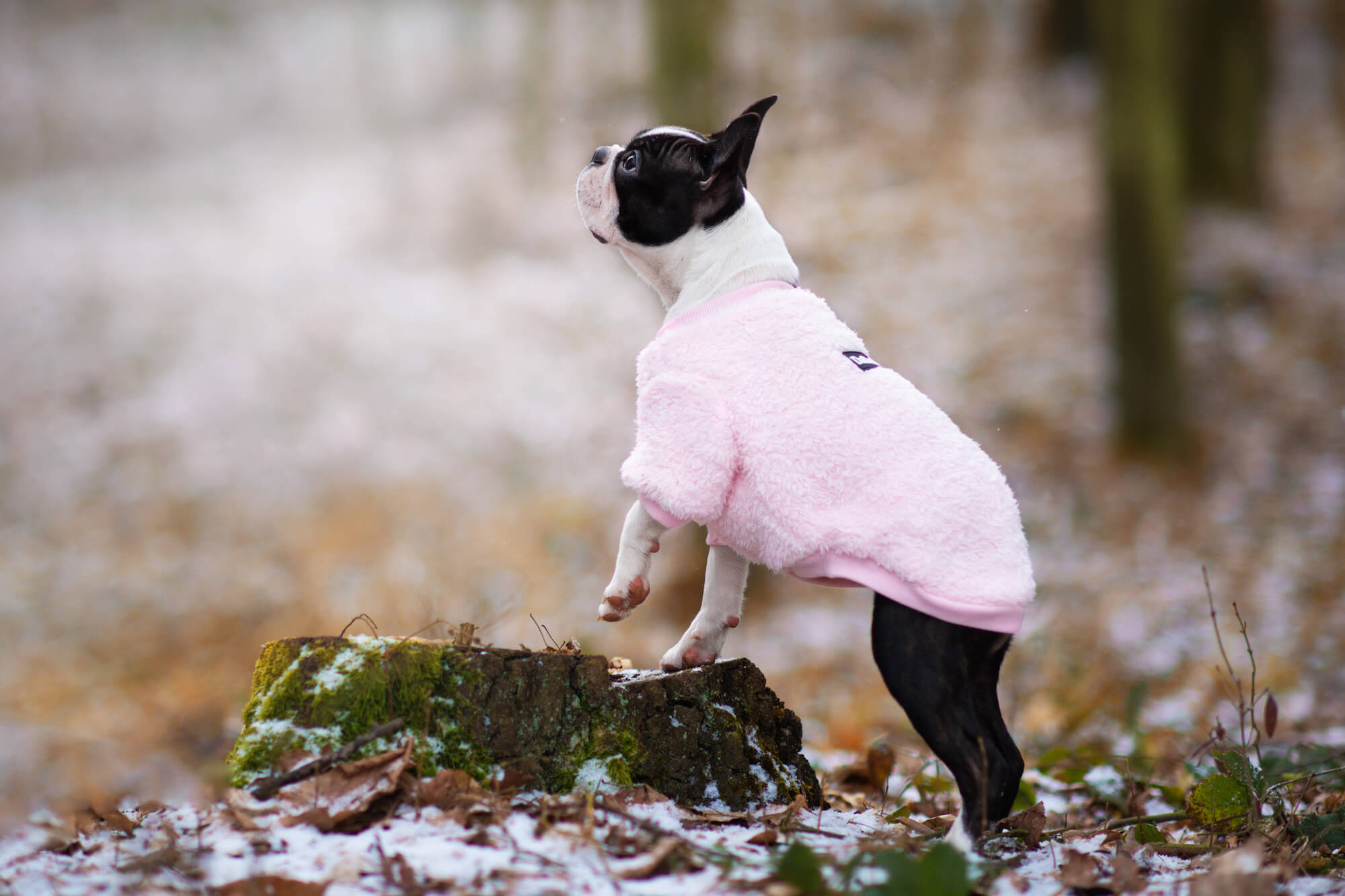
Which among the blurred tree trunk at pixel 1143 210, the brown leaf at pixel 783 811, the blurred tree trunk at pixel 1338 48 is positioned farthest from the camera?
the blurred tree trunk at pixel 1338 48

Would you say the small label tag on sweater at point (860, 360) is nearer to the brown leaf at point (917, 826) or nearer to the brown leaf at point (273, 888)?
the brown leaf at point (917, 826)

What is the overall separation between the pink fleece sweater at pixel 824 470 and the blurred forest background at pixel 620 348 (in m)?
0.82

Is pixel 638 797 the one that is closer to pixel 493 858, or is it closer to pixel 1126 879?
pixel 493 858

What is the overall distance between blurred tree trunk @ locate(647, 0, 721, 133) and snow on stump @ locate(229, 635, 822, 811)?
14.3 ft

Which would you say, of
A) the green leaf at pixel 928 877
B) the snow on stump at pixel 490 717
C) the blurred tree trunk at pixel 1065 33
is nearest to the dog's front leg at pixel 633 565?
the snow on stump at pixel 490 717

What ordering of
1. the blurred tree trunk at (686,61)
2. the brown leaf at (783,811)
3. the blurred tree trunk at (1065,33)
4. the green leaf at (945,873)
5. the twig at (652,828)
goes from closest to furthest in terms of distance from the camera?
the green leaf at (945,873) → the twig at (652,828) → the brown leaf at (783,811) → the blurred tree trunk at (686,61) → the blurred tree trunk at (1065,33)

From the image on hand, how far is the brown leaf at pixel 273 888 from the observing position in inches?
68.9

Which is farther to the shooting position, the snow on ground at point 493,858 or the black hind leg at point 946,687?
the black hind leg at point 946,687

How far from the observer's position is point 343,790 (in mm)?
2156

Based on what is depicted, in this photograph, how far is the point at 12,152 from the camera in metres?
16.8

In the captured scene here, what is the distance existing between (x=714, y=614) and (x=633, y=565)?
0.41 m

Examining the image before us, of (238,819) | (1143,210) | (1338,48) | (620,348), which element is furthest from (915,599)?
(1338,48)

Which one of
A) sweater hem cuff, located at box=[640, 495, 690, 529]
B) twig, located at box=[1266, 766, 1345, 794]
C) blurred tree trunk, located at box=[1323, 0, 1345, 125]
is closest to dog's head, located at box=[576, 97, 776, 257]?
sweater hem cuff, located at box=[640, 495, 690, 529]

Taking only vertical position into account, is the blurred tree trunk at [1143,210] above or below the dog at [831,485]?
above
